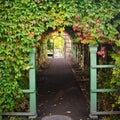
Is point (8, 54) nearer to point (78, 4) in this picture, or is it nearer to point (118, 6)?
point (78, 4)

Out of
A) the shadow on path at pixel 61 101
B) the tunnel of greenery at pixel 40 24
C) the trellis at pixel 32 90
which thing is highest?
the tunnel of greenery at pixel 40 24

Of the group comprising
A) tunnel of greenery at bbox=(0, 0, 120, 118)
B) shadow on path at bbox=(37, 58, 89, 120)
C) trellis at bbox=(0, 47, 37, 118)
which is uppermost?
tunnel of greenery at bbox=(0, 0, 120, 118)

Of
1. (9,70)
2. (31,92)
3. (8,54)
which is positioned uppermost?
(8,54)

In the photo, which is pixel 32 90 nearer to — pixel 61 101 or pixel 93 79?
pixel 93 79

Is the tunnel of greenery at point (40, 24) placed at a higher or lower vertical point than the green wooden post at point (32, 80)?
higher

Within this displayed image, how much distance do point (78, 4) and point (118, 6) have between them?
1100 millimetres

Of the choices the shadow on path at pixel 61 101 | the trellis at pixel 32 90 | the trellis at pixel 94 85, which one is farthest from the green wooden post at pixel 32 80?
the trellis at pixel 94 85

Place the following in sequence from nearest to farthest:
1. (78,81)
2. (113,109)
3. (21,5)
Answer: (21,5) → (113,109) → (78,81)

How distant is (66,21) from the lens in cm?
707

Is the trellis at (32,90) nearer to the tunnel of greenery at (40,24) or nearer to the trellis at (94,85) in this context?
the tunnel of greenery at (40,24)

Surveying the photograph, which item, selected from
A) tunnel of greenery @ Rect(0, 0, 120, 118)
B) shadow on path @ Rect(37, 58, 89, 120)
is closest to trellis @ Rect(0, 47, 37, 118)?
tunnel of greenery @ Rect(0, 0, 120, 118)

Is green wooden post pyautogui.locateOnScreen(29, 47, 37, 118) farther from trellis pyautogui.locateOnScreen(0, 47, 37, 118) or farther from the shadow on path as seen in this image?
the shadow on path

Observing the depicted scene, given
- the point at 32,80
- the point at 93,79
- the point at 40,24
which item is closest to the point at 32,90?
the point at 32,80

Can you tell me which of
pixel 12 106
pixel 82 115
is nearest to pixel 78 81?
pixel 82 115
